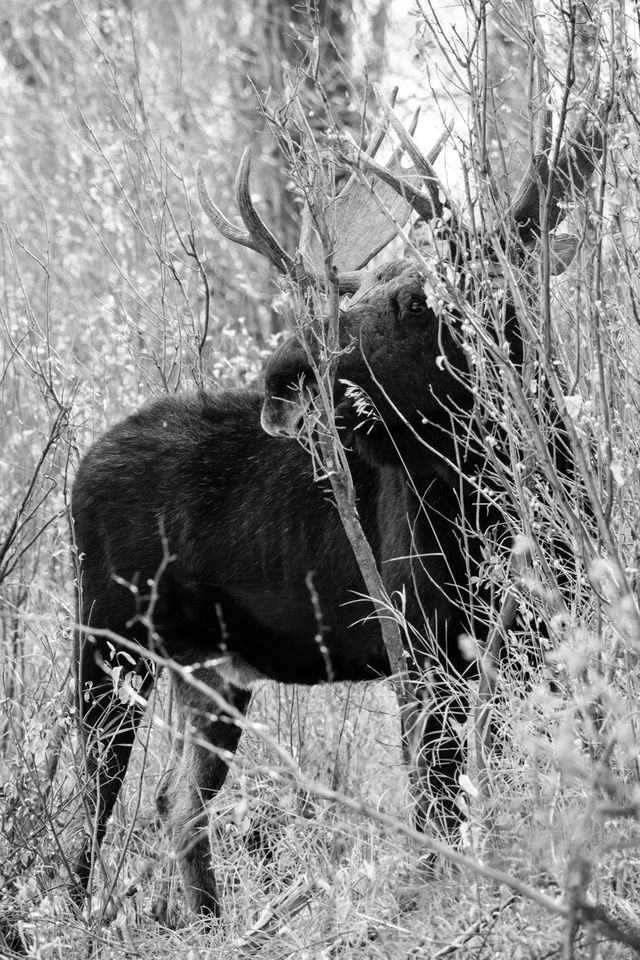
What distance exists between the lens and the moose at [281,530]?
4.18 metres

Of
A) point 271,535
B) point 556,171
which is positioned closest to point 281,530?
point 271,535

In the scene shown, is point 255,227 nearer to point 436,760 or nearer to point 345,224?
point 345,224

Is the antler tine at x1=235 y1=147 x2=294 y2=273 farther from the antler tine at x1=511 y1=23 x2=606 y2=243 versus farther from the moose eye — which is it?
the antler tine at x1=511 y1=23 x2=606 y2=243

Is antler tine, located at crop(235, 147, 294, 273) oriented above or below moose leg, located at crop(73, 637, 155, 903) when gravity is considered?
above

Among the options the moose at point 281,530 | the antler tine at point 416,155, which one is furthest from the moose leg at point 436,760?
the antler tine at point 416,155

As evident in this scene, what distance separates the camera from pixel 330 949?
325 centimetres

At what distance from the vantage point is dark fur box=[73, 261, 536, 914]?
4.22 m

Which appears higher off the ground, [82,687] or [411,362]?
[411,362]

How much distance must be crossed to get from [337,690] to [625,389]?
2.12 metres

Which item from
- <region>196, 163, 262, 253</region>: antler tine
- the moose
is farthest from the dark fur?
<region>196, 163, 262, 253</region>: antler tine

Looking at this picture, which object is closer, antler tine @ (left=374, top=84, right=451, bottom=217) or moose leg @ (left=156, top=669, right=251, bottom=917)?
antler tine @ (left=374, top=84, right=451, bottom=217)

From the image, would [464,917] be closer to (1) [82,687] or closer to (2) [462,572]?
Result: (2) [462,572]

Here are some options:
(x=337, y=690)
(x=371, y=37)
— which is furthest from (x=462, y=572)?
(x=371, y=37)

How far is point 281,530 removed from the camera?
4.62m
